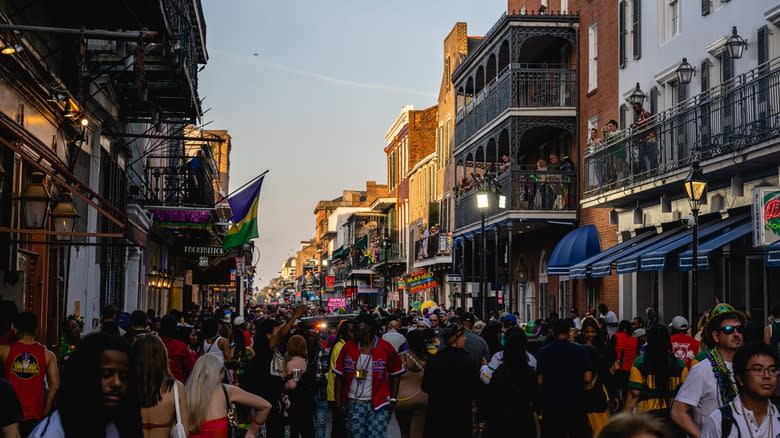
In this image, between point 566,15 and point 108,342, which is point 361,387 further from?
point 566,15

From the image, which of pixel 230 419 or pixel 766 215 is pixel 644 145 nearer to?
pixel 766 215

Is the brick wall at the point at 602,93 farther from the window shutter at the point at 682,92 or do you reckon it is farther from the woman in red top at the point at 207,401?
the woman in red top at the point at 207,401

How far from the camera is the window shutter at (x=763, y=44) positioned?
2106cm

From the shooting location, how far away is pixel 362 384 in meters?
13.2

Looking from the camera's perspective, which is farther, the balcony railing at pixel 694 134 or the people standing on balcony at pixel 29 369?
the balcony railing at pixel 694 134

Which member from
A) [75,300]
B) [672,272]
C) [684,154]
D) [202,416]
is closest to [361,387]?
[202,416]

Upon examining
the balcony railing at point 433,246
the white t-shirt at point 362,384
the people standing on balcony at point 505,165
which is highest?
the people standing on balcony at point 505,165

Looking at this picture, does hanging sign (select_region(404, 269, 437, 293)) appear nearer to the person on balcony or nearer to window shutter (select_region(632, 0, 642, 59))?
window shutter (select_region(632, 0, 642, 59))

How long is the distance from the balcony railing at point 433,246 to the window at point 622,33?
23.8m

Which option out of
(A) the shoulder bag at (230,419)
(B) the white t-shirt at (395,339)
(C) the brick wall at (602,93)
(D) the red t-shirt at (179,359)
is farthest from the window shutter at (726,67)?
(A) the shoulder bag at (230,419)

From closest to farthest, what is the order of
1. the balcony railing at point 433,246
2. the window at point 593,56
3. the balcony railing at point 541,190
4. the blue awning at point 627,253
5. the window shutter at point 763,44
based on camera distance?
the window shutter at point 763,44 < the blue awning at point 627,253 < the window at point 593,56 < the balcony railing at point 541,190 < the balcony railing at point 433,246

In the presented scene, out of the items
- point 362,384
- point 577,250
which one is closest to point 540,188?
point 577,250

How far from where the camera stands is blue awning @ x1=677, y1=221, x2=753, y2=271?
20062 mm

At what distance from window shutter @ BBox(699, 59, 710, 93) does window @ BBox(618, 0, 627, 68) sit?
5.30m
